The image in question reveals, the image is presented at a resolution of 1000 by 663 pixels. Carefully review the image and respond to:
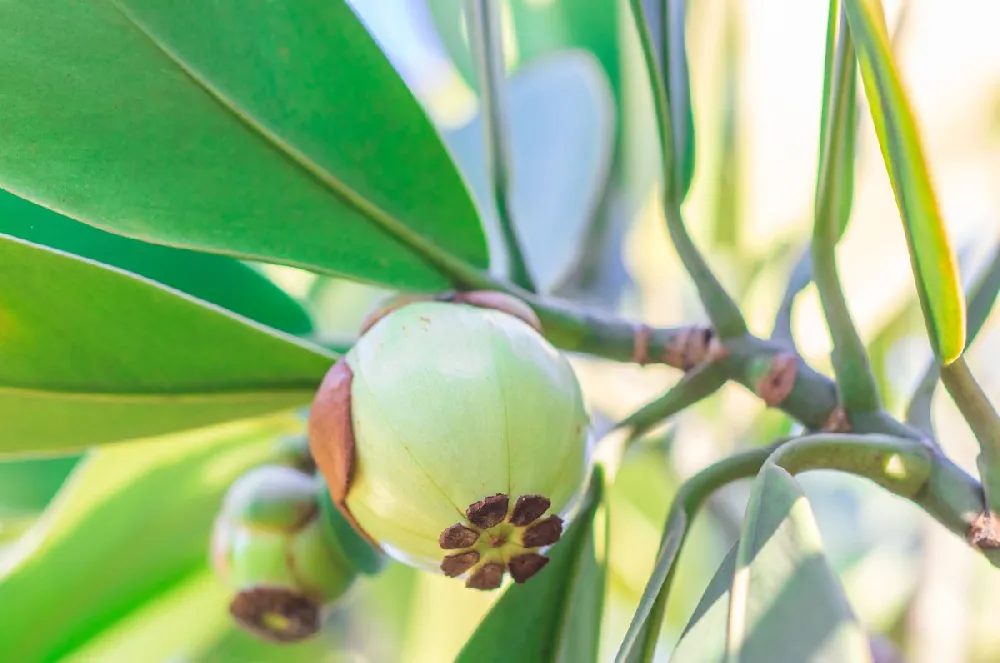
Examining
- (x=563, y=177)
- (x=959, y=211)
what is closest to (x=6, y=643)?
(x=563, y=177)

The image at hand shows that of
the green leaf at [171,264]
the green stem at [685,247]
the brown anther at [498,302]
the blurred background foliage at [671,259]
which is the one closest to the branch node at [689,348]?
the green stem at [685,247]

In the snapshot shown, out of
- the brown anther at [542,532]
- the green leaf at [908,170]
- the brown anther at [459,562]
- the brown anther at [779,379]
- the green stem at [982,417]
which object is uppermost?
the green leaf at [908,170]

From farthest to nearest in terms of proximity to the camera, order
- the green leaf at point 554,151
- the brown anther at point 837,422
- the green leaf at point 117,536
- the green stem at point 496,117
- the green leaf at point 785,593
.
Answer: the green leaf at point 554,151 < the green leaf at point 117,536 < the green stem at point 496,117 < the brown anther at point 837,422 < the green leaf at point 785,593

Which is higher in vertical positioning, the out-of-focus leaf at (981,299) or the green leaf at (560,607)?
the out-of-focus leaf at (981,299)

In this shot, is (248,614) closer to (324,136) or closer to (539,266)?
(324,136)

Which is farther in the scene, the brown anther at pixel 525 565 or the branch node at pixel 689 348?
the branch node at pixel 689 348

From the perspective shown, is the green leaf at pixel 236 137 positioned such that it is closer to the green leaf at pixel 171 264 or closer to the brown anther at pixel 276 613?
the green leaf at pixel 171 264

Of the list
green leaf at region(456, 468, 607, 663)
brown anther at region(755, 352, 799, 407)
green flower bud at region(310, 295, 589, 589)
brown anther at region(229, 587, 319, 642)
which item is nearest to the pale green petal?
green flower bud at region(310, 295, 589, 589)
